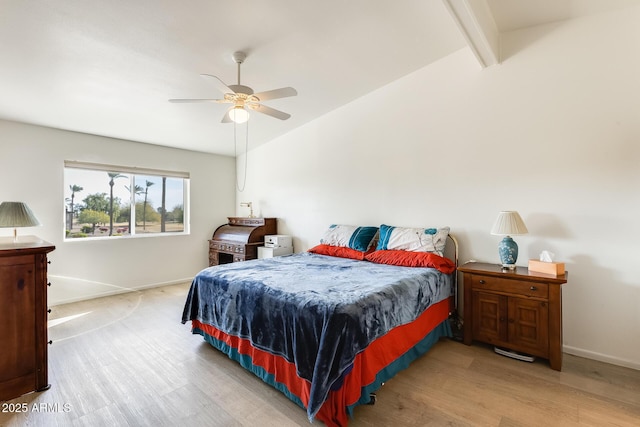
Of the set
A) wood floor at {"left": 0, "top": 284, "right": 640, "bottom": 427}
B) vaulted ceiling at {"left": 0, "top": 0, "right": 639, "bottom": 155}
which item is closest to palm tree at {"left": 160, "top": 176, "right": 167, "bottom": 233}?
vaulted ceiling at {"left": 0, "top": 0, "right": 639, "bottom": 155}

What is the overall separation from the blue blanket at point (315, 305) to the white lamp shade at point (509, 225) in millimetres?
666

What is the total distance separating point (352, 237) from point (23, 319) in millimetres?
3008

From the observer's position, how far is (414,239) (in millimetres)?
3223

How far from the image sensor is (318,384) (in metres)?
1.64

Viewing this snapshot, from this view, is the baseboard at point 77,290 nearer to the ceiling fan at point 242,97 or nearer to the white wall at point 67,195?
the white wall at point 67,195

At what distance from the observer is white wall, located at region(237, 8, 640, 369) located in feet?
7.91

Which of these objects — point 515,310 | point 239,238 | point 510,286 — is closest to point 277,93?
point 510,286

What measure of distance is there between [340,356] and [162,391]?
Result: 136cm

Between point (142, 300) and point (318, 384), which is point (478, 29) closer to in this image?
point (318, 384)

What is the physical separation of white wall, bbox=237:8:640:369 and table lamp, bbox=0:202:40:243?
11.0 ft

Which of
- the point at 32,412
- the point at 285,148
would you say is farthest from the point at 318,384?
the point at 285,148

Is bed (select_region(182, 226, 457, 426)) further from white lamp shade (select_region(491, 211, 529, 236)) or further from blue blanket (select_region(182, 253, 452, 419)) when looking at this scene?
white lamp shade (select_region(491, 211, 529, 236))

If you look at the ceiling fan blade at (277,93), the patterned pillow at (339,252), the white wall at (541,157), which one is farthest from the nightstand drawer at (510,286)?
the ceiling fan blade at (277,93)

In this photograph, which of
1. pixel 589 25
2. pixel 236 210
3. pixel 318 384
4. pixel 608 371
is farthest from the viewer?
pixel 236 210
